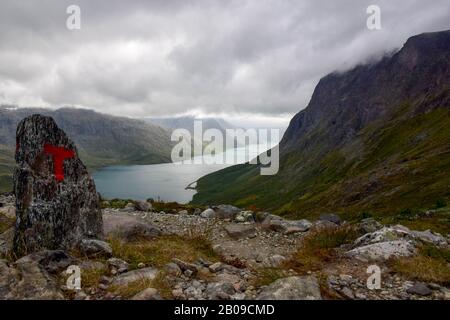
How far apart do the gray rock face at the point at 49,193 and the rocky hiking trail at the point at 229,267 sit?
3.05 ft

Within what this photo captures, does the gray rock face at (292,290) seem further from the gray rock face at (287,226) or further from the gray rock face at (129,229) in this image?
the gray rock face at (287,226)

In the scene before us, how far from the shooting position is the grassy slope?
197 feet

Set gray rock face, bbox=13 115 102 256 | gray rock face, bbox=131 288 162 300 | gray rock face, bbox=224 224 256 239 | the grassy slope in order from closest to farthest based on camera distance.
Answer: gray rock face, bbox=131 288 162 300, gray rock face, bbox=13 115 102 256, gray rock face, bbox=224 224 256 239, the grassy slope

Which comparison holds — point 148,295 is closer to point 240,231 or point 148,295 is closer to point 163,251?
point 163,251

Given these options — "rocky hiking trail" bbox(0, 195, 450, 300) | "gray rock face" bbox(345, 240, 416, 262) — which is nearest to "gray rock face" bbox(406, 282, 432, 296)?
"rocky hiking trail" bbox(0, 195, 450, 300)

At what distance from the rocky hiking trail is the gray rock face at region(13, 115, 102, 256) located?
93cm

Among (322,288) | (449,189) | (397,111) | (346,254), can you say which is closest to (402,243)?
(346,254)

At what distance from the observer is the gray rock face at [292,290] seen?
7.48 metres

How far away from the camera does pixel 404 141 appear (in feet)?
433

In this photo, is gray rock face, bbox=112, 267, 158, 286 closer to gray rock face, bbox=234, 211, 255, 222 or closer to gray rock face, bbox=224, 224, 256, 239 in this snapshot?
gray rock face, bbox=224, 224, 256, 239

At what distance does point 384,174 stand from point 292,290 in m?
92.3

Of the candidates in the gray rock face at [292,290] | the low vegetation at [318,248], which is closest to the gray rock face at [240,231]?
the low vegetation at [318,248]

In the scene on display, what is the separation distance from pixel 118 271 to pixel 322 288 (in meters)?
5.90
